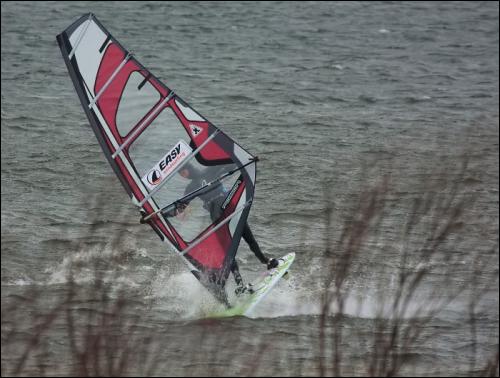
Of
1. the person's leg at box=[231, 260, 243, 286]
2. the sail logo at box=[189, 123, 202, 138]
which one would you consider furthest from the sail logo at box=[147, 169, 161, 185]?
the person's leg at box=[231, 260, 243, 286]

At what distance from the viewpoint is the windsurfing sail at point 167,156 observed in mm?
10305

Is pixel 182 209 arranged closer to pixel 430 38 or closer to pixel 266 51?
pixel 266 51

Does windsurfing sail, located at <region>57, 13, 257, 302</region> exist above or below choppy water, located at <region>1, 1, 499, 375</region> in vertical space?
above

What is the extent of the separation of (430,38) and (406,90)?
6.98 metres

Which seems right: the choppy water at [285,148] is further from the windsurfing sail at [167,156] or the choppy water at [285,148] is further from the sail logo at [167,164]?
the sail logo at [167,164]

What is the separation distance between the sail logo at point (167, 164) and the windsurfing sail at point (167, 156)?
11 millimetres

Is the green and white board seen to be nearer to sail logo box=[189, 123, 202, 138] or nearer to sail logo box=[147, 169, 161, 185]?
sail logo box=[147, 169, 161, 185]

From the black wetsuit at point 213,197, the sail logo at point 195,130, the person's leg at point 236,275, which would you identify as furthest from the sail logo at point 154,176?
the person's leg at point 236,275

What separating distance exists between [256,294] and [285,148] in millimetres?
7222

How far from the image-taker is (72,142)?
1694 centimetres

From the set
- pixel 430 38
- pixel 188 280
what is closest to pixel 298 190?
pixel 188 280

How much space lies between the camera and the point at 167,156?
1049 centimetres

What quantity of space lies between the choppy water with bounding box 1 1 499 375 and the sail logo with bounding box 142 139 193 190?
3.59ft

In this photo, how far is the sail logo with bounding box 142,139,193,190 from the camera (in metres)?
10.5
